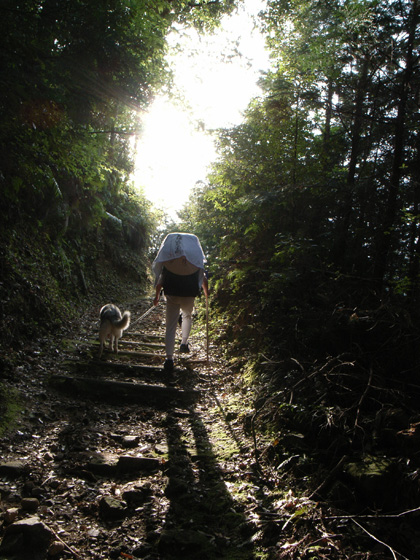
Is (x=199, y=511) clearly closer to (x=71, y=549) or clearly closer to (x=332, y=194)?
(x=71, y=549)

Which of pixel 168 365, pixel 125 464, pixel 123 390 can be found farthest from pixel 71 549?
pixel 168 365

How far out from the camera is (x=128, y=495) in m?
3.15

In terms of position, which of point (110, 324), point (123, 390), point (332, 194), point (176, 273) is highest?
point (332, 194)

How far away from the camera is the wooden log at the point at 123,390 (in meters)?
5.36

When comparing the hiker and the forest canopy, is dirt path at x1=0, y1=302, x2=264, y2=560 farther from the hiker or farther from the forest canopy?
the forest canopy

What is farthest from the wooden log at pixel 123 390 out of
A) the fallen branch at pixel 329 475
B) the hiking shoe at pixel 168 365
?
the fallen branch at pixel 329 475

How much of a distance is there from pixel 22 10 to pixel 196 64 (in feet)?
29.8

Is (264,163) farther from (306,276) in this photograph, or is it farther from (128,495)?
(128,495)

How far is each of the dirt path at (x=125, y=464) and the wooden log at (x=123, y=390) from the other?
1 centimetres

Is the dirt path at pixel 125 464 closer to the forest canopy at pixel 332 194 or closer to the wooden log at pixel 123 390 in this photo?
the wooden log at pixel 123 390

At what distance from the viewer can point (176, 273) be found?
6641 millimetres

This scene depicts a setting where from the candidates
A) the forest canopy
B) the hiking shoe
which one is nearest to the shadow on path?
the forest canopy

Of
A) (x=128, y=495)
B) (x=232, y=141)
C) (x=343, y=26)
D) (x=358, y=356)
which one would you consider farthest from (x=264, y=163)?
(x=128, y=495)

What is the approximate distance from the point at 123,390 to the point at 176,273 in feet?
7.09
